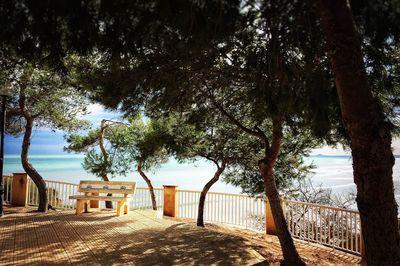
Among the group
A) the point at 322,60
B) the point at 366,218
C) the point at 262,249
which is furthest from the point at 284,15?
the point at 262,249

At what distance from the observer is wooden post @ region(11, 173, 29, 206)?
10.3 meters

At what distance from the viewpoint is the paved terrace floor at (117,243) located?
15.9 feet

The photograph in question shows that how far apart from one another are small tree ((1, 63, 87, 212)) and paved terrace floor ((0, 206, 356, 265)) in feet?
5.80

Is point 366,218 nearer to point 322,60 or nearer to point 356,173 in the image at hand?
point 356,173

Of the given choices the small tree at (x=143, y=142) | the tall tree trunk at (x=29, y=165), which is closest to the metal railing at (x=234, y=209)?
the small tree at (x=143, y=142)

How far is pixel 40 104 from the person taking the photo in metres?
9.11

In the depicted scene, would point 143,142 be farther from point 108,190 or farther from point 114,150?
point 114,150

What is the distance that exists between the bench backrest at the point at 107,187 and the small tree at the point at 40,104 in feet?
5.02

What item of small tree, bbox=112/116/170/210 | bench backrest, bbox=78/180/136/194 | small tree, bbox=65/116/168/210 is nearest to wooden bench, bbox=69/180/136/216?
bench backrest, bbox=78/180/136/194

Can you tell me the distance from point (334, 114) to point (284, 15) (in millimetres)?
1365

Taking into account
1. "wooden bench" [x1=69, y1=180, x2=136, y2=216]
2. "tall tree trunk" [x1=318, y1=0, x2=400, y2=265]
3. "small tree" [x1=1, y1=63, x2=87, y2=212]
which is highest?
"small tree" [x1=1, y1=63, x2=87, y2=212]

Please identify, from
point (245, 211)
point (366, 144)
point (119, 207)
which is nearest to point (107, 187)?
point (119, 207)

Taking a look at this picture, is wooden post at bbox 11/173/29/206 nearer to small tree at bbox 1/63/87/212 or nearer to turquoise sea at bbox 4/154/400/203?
small tree at bbox 1/63/87/212

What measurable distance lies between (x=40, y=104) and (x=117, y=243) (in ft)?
16.8
